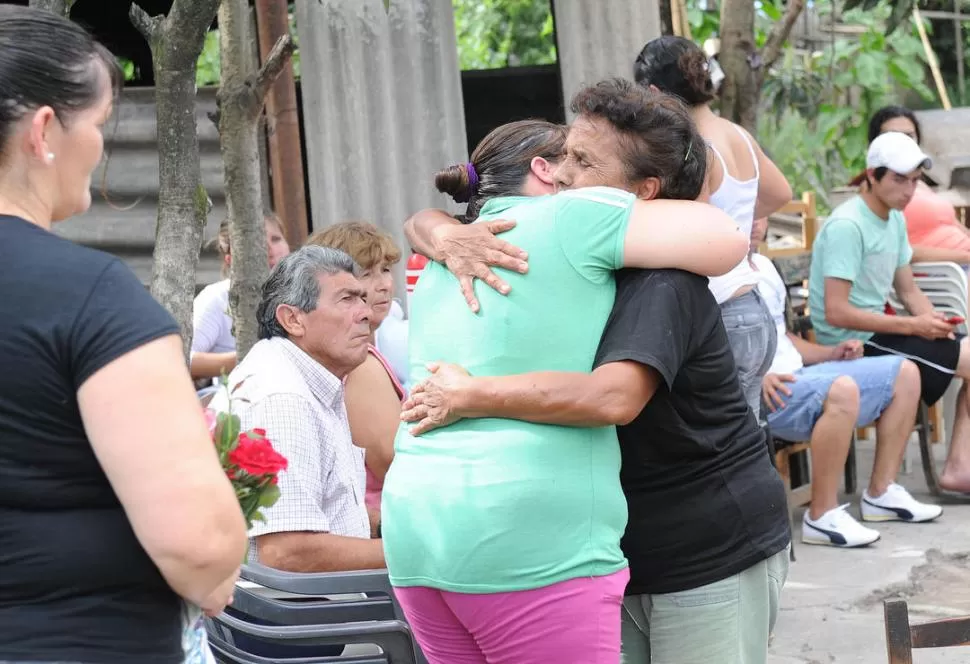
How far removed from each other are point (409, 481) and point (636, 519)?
419 mm

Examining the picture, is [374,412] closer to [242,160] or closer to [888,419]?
[242,160]

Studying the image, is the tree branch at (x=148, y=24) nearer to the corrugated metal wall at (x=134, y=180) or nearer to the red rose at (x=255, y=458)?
the red rose at (x=255, y=458)

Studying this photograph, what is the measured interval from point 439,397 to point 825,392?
3.84 metres

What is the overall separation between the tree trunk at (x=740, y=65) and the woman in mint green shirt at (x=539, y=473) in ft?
15.3

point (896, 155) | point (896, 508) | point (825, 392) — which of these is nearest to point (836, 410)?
point (825, 392)

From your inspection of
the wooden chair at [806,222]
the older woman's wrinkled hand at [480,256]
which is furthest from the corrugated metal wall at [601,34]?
the older woman's wrinkled hand at [480,256]

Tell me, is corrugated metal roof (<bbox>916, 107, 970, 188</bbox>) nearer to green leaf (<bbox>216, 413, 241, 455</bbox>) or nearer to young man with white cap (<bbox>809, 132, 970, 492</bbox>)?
young man with white cap (<bbox>809, 132, 970, 492</bbox>)

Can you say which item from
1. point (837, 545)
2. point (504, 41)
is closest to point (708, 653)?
point (837, 545)

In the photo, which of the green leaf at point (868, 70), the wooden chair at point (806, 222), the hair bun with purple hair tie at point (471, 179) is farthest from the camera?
the green leaf at point (868, 70)

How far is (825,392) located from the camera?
5656 millimetres

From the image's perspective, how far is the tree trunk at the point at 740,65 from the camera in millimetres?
6684

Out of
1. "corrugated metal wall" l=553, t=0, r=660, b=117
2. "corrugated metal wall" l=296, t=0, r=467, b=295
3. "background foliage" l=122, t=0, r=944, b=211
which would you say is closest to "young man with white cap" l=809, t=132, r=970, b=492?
"corrugated metal wall" l=553, t=0, r=660, b=117

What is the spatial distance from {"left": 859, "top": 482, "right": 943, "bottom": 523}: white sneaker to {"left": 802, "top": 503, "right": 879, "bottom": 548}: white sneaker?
0.28 metres

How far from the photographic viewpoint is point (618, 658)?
2.19m
